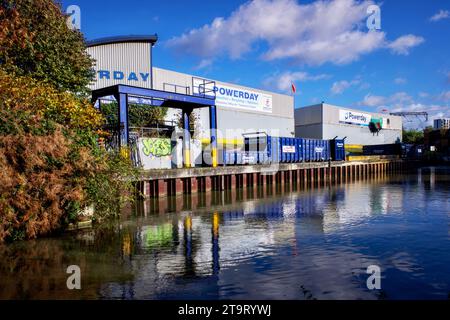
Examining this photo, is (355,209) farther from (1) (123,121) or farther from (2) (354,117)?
(2) (354,117)

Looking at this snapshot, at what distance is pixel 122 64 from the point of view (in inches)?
1161

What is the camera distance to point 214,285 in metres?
6.12

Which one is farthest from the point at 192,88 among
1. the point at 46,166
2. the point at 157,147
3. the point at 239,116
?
the point at 46,166

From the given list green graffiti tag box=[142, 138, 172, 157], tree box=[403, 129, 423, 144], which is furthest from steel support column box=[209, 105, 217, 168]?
tree box=[403, 129, 423, 144]

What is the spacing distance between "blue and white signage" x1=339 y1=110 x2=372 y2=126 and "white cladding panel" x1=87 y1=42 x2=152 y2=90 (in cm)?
3543

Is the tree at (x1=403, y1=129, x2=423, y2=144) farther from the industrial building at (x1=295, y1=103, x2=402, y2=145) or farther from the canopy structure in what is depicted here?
the canopy structure

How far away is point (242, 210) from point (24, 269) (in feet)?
29.4

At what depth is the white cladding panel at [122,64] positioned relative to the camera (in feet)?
94.0

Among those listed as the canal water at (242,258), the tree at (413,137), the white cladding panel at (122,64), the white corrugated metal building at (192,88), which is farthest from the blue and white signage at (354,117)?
the canal water at (242,258)

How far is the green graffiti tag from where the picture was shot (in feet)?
62.8

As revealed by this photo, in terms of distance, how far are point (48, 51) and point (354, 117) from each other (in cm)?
5049

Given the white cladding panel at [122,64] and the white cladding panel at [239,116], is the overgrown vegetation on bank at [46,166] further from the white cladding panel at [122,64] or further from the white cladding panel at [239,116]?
the white cladding panel at [239,116]

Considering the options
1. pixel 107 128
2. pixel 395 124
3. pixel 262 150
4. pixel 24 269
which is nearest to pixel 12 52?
pixel 107 128

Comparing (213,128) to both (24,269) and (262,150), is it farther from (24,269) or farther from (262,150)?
(24,269)
